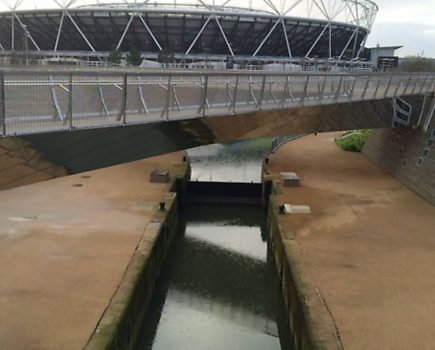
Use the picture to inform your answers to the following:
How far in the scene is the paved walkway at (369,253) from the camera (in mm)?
13492

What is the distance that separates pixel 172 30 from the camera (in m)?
92.5

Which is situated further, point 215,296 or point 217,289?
point 217,289

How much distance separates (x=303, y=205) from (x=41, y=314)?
13929 millimetres

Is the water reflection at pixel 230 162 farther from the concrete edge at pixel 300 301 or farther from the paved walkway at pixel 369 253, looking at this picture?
the concrete edge at pixel 300 301

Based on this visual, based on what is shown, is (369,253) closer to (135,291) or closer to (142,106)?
(135,291)

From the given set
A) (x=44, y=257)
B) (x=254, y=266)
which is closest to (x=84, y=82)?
(x=44, y=257)

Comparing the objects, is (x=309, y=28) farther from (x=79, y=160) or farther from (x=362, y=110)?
(x=79, y=160)

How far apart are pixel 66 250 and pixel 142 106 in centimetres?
624

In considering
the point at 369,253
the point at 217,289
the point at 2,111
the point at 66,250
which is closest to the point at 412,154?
the point at 369,253

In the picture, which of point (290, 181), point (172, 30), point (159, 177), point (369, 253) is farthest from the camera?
point (172, 30)

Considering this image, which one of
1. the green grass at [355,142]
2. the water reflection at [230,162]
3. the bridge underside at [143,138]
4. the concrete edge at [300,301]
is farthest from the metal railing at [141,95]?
the water reflection at [230,162]

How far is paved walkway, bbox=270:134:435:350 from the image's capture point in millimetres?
13492

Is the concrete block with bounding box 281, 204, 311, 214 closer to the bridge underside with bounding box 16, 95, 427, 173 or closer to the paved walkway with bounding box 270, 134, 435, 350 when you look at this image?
the paved walkway with bounding box 270, 134, 435, 350

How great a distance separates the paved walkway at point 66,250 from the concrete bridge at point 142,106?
368 centimetres
